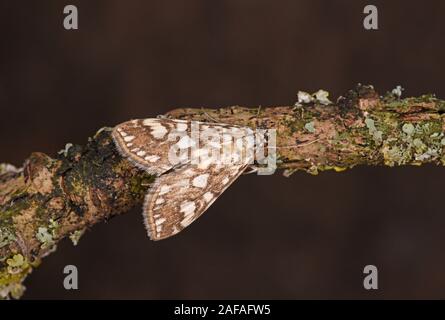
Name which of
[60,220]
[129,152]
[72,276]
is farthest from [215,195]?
[72,276]

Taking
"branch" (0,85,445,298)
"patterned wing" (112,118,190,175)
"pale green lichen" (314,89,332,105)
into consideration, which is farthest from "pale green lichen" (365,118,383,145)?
"patterned wing" (112,118,190,175)

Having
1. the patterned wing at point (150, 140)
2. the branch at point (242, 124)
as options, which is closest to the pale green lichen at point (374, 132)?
the branch at point (242, 124)

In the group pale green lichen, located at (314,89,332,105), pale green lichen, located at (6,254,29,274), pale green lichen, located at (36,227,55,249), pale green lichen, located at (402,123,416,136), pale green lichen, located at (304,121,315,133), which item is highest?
pale green lichen, located at (314,89,332,105)

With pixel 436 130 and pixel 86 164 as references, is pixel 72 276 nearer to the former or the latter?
pixel 86 164

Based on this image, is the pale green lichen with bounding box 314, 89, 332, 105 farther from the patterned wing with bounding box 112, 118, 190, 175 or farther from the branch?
the patterned wing with bounding box 112, 118, 190, 175

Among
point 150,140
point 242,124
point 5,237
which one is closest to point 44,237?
point 5,237
